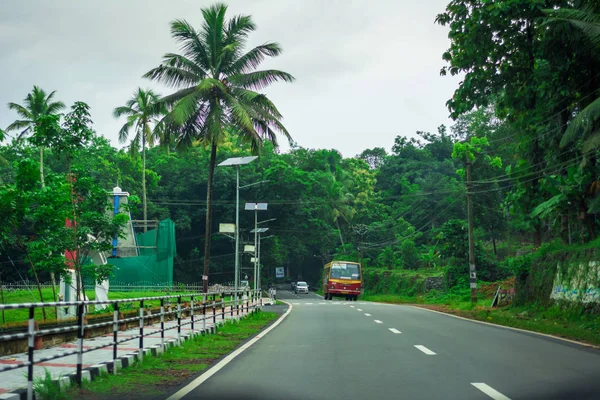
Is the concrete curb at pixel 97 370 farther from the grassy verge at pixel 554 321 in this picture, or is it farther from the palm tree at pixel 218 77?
the palm tree at pixel 218 77

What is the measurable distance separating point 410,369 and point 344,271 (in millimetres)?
43677

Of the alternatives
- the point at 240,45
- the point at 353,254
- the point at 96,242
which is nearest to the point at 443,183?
the point at 353,254

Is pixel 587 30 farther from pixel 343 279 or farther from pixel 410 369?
pixel 343 279

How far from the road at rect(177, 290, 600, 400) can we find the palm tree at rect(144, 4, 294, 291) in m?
16.7

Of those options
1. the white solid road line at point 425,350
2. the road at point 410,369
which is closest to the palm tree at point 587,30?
the road at point 410,369

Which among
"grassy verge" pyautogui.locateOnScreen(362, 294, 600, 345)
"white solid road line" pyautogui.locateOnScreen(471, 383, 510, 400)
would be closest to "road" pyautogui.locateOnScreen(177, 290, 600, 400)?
"white solid road line" pyautogui.locateOnScreen(471, 383, 510, 400)

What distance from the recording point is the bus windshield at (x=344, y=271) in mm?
53188

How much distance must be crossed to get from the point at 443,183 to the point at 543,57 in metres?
57.1

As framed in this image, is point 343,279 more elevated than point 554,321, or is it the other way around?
point 343,279

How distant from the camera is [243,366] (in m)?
10.5

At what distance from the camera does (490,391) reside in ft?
25.4

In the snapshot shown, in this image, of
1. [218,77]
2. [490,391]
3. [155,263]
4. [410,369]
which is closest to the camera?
[490,391]

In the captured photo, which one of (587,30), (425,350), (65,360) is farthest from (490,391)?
(587,30)

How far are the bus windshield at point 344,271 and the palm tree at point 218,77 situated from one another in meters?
23.5
